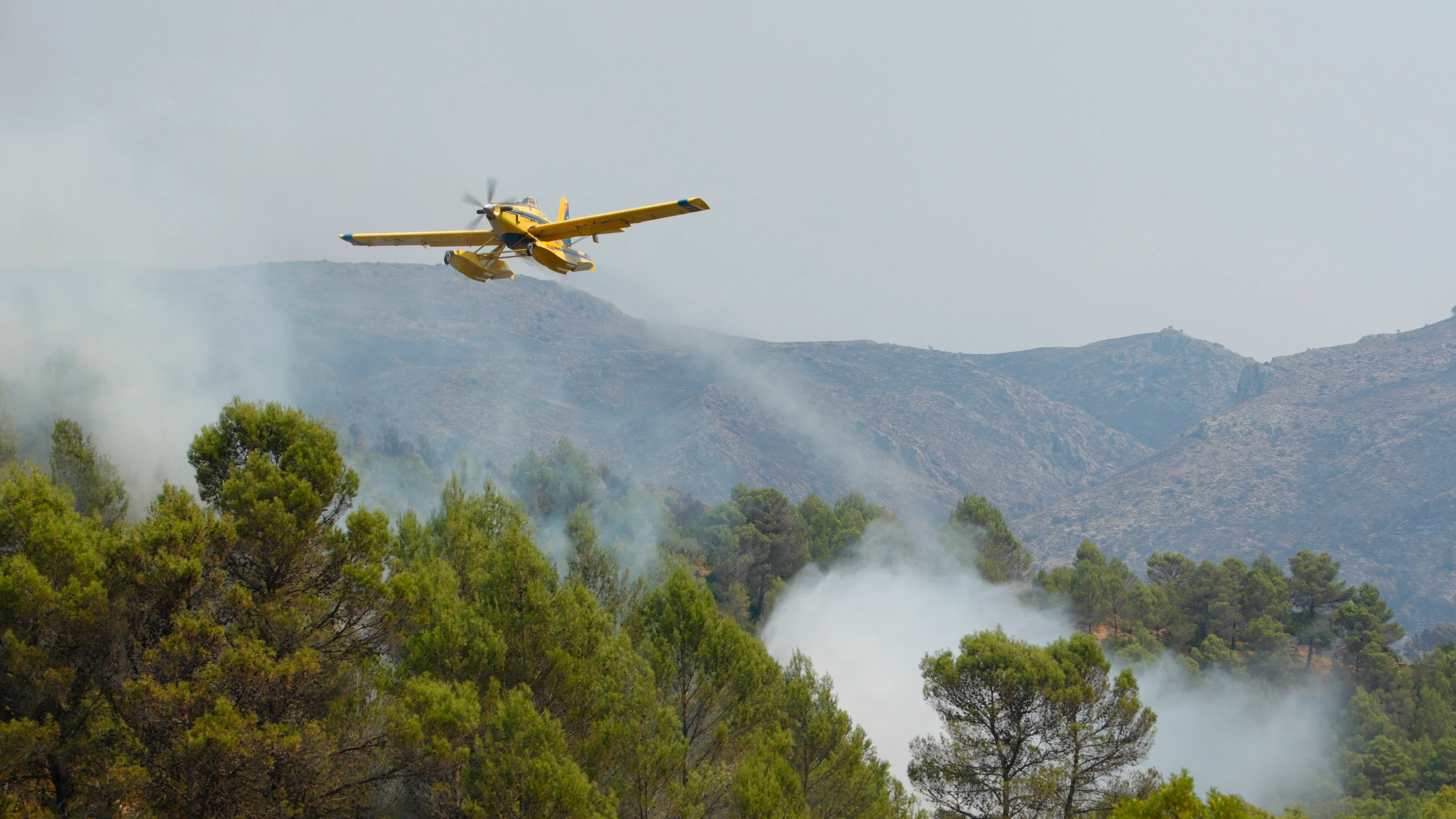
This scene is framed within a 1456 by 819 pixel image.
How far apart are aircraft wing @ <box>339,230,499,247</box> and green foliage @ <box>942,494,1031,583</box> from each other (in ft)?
169

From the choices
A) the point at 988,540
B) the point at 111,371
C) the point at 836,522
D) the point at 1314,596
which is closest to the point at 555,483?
the point at 836,522

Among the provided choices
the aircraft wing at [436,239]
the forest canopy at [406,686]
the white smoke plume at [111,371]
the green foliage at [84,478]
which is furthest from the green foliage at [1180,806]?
the white smoke plume at [111,371]

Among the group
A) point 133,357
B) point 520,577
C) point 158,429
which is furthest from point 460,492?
point 133,357

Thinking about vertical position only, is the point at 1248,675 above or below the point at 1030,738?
below

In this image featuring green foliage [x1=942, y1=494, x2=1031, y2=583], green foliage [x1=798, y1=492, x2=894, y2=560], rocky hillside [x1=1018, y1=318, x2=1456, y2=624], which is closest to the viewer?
green foliage [x1=942, y1=494, x2=1031, y2=583]

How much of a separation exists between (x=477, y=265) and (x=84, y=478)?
16167 mm

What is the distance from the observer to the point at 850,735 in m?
25.0

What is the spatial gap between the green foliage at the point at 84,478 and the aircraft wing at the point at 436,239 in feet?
40.1

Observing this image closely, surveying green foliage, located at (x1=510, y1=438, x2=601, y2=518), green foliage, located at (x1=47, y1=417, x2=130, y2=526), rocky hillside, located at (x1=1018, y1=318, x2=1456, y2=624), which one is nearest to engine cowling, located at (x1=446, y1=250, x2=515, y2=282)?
green foliage, located at (x1=47, y1=417, x2=130, y2=526)

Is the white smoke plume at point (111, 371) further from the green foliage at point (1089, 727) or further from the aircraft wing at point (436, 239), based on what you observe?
the green foliage at point (1089, 727)

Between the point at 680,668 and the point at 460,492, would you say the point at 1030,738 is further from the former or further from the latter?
the point at 460,492

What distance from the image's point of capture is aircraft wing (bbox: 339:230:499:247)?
26.6 meters

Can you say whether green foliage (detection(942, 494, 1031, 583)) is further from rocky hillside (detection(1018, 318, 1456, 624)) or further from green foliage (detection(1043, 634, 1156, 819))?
rocky hillside (detection(1018, 318, 1456, 624))

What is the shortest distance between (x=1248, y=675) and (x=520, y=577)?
55.6 metres
